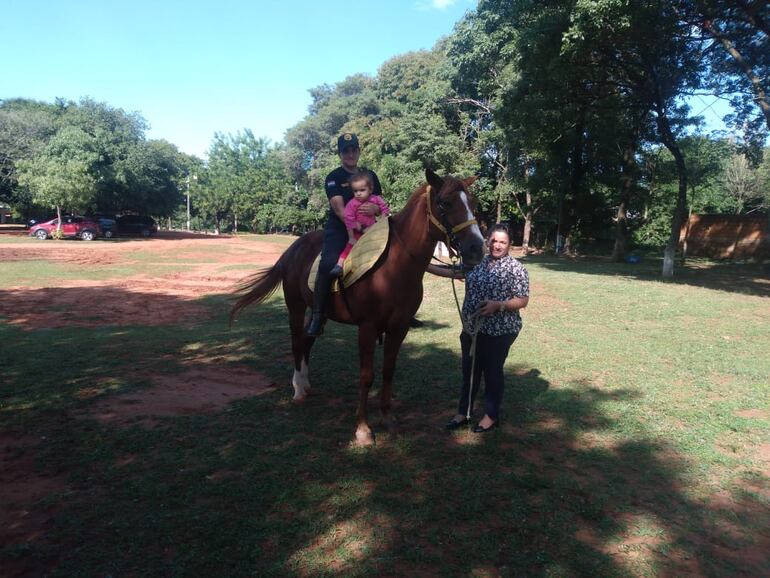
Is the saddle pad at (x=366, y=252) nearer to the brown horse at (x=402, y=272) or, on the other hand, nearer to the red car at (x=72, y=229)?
the brown horse at (x=402, y=272)

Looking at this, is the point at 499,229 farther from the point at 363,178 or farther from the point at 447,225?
the point at 363,178

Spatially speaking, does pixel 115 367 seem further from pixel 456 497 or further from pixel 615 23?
pixel 615 23

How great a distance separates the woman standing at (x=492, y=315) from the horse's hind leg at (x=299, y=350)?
1845mm

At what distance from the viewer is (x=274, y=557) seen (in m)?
2.79

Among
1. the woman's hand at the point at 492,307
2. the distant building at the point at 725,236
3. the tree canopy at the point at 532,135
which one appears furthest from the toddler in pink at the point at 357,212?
the distant building at the point at 725,236

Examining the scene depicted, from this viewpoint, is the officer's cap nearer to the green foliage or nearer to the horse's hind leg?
the horse's hind leg

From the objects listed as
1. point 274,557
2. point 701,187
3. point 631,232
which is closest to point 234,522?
point 274,557

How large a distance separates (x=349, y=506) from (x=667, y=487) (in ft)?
8.31

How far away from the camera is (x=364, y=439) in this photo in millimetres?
4289

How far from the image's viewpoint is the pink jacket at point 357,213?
4512 mm

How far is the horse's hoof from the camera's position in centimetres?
427

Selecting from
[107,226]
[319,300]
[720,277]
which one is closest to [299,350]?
[319,300]

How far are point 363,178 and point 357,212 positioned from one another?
35 centimetres

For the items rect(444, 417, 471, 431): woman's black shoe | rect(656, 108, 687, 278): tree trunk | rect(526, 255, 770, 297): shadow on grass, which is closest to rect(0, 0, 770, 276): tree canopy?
rect(656, 108, 687, 278): tree trunk
